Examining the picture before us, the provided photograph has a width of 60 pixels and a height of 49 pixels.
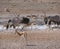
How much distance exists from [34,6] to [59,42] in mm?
289

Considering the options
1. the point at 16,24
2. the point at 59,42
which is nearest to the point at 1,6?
the point at 16,24

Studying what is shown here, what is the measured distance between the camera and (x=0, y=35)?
973mm

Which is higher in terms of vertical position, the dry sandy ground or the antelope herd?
the antelope herd

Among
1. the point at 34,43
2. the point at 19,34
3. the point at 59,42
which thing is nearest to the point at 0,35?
the point at 19,34

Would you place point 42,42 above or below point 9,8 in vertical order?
below

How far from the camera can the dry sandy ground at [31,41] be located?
97cm

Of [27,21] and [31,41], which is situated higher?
[27,21]

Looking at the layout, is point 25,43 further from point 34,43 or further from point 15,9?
point 15,9

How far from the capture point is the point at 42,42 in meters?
0.97

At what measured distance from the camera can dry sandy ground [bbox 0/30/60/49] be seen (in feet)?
3.17

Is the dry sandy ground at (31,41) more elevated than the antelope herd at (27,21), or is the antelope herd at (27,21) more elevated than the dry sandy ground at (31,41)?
the antelope herd at (27,21)

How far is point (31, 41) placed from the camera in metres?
0.97

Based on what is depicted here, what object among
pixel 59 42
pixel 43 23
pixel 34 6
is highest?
pixel 34 6

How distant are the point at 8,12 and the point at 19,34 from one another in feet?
0.54
